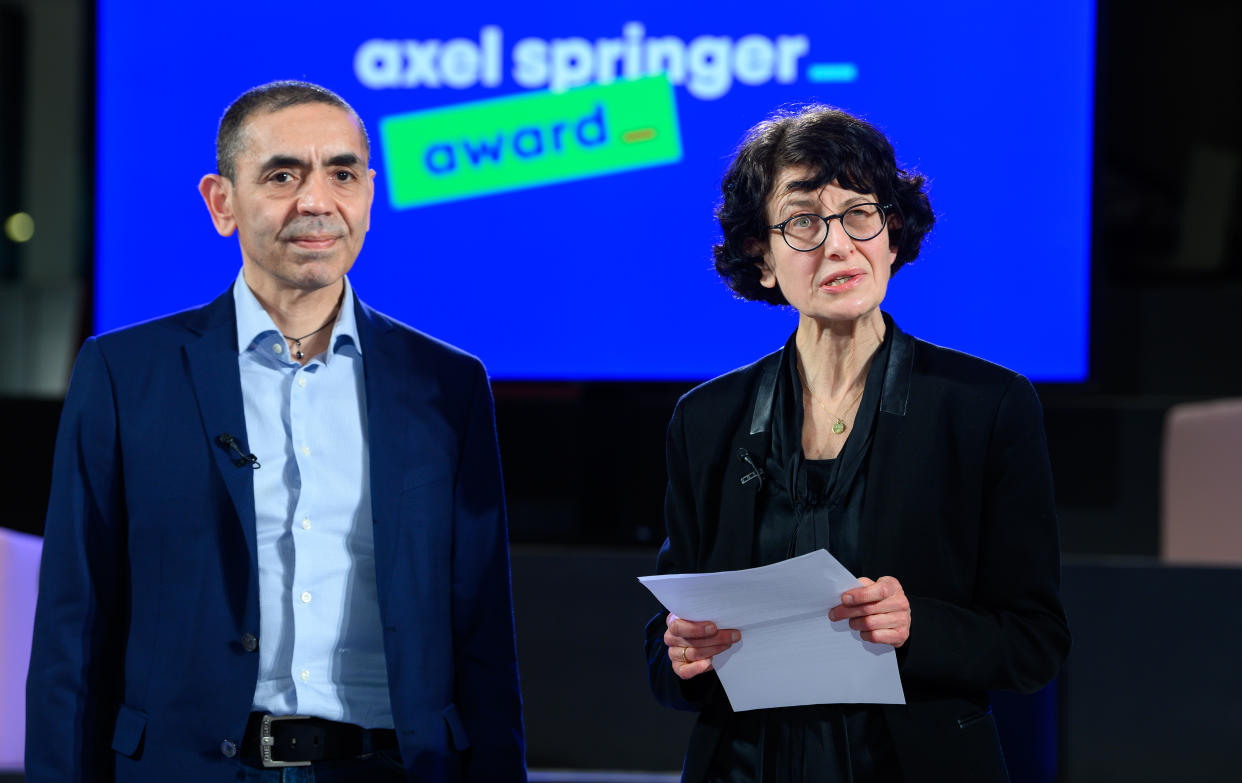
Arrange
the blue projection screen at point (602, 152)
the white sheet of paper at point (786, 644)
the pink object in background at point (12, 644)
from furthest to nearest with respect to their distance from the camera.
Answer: the blue projection screen at point (602, 152) < the pink object in background at point (12, 644) < the white sheet of paper at point (786, 644)

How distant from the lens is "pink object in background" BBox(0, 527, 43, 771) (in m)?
3.19

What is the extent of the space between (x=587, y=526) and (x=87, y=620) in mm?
2349

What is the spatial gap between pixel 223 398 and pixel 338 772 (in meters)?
0.51

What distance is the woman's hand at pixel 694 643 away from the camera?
1544 mm

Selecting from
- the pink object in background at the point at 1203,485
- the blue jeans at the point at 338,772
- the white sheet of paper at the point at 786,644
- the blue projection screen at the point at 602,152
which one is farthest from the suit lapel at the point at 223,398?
the pink object in background at the point at 1203,485

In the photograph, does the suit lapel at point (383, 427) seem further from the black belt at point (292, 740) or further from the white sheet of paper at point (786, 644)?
the white sheet of paper at point (786, 644)

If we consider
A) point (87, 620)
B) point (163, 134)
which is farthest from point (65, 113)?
point (87, 620)

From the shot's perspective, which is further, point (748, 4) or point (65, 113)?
point (65, 113)

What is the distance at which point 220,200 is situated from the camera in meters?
1.74

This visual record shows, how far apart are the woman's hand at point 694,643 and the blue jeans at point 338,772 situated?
403 millimetres

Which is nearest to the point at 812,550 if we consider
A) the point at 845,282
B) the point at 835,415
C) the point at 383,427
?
the point at 835,415

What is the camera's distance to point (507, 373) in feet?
12.3

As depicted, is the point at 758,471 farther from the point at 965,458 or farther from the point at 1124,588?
the point at 1124,588

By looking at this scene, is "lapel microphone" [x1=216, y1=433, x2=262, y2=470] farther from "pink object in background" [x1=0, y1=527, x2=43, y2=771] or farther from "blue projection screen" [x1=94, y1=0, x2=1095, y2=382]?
"blue projection screen" [x1=94, y1=0, x2=1095, y2=382]
